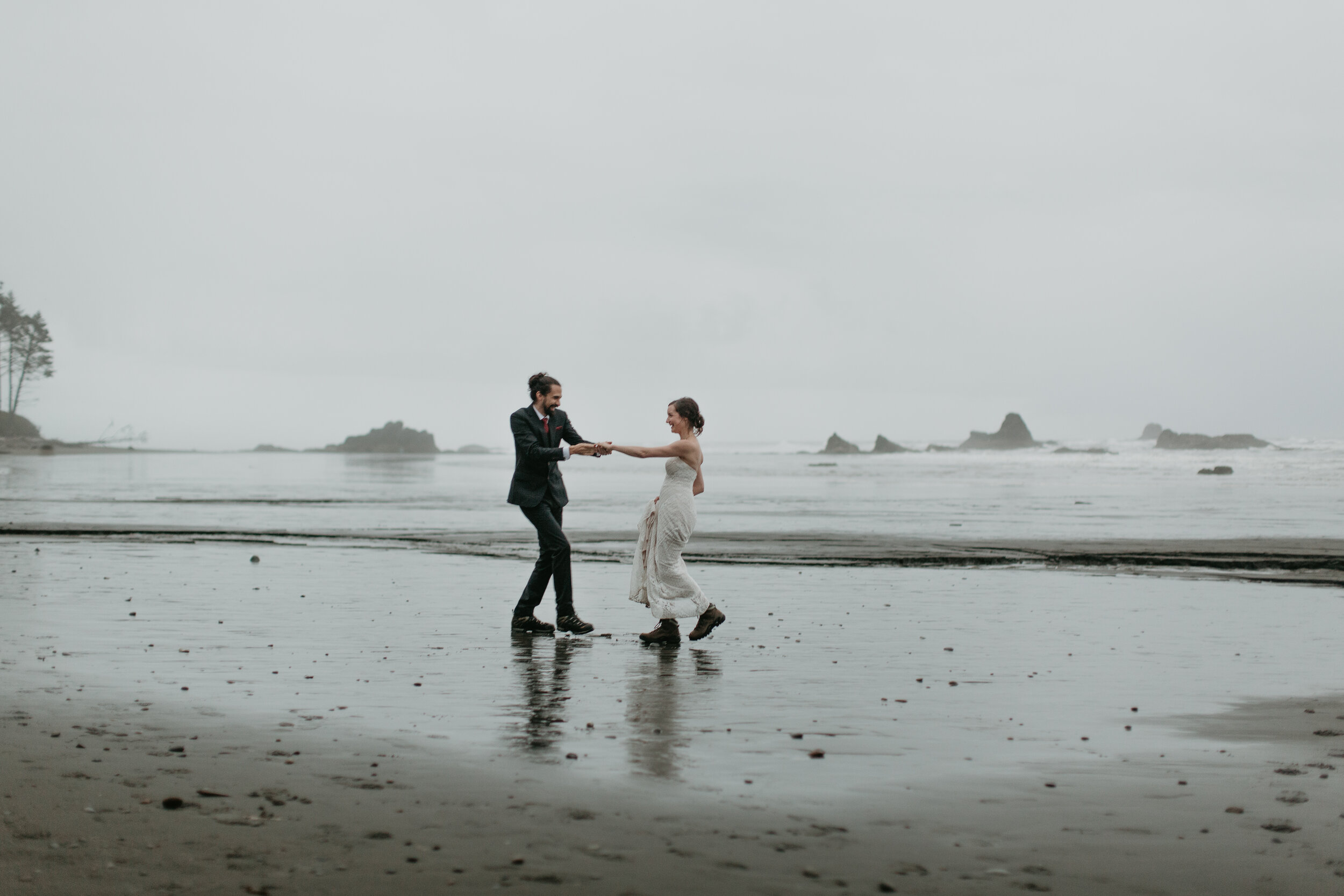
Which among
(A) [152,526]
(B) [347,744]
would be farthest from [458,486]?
(B) [347,744]

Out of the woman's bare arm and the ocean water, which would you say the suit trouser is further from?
the ocean water

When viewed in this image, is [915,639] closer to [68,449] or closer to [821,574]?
[821,574]

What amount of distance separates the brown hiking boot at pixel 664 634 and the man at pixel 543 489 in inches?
33.4

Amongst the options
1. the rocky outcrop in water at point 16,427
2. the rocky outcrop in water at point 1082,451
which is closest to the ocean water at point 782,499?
the rocky outcrop in water at point 1082,451

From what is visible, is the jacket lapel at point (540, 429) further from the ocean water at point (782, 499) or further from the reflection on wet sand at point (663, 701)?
the ocean water at point (782, 499)

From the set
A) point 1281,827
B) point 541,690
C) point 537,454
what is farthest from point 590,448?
point 1281,827

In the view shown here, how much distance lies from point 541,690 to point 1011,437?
15800 centimetres

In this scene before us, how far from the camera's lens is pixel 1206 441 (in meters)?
111

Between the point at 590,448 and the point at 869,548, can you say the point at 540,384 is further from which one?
the point at 869,548

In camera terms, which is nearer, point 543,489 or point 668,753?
point 668,753

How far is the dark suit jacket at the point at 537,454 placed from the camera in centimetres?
1095

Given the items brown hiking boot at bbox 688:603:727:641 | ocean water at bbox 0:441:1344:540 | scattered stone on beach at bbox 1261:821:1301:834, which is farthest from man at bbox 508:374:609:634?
ocean water at bbox 0:441:1344:540

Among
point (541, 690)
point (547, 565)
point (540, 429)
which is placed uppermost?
point (540, 429)

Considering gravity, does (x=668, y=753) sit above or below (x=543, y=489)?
below
